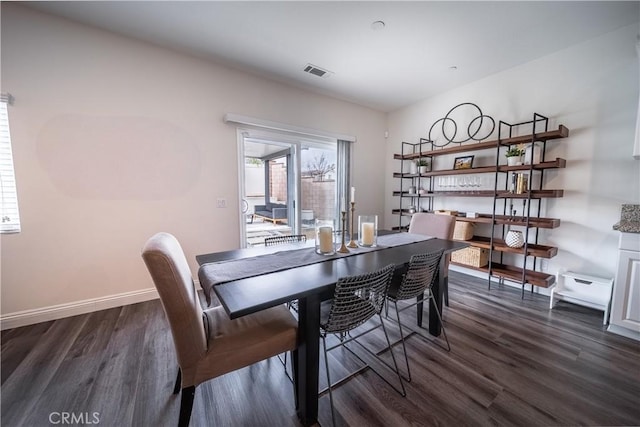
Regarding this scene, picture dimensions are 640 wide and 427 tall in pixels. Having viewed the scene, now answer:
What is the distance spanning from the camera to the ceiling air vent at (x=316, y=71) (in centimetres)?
300

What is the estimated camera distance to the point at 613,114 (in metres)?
2.40

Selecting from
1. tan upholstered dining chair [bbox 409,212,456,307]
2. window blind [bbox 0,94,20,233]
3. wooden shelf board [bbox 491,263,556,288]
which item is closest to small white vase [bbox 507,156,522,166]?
tan upholstered dining chair [bbox 409,212,456,307]

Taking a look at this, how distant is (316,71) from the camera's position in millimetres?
3111

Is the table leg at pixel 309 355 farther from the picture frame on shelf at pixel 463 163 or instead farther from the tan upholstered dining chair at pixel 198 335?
the picture frame on shelf at pixel 463 163

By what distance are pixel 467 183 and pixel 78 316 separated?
4.88m

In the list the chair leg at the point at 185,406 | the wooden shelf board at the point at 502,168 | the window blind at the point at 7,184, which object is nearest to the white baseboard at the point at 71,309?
the window blind at the point at 7,184

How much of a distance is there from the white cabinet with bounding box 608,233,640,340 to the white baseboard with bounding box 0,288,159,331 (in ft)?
14.9

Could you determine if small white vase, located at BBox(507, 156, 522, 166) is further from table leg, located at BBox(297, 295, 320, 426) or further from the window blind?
the window blind

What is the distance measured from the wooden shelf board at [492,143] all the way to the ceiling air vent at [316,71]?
1.80 metres

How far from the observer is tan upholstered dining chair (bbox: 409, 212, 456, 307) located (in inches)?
101

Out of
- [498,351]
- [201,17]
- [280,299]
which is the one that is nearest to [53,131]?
[201,17]

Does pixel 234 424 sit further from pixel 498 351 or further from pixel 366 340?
pixel 498 351

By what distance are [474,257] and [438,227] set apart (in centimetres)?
104

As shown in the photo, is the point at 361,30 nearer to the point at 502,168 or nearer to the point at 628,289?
the point at 502,168
